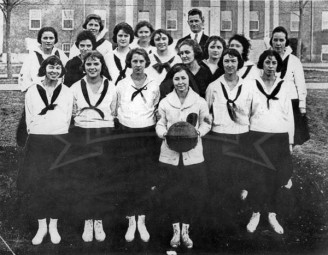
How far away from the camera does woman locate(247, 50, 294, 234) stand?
10.8 ft

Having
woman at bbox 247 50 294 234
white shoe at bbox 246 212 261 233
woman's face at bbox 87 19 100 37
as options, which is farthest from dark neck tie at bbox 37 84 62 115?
white shoe at bbox 246 212 261 233

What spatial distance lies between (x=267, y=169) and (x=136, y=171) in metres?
1.06

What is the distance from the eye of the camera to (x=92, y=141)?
325cm

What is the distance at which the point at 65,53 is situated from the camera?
3.47 meters

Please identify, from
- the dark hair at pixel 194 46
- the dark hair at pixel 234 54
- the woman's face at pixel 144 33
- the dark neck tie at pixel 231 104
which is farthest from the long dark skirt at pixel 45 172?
the dark hair at pixel 234 54

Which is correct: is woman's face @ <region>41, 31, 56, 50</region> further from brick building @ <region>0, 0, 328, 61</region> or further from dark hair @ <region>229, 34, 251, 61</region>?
dark hair @ <region>229, 34, 251, 61</region>

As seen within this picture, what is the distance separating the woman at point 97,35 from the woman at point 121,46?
70 mm

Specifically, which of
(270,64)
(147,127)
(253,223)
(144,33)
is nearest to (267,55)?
(270,64)

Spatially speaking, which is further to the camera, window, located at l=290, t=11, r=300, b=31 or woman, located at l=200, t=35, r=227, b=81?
window, located at l=290, t=11, r=300, b=31

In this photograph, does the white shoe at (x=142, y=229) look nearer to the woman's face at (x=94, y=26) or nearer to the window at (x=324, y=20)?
the woman's face at (x=94, y=26)

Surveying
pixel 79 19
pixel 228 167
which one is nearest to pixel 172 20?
pixel 79 19

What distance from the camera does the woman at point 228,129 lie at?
324 centimetres

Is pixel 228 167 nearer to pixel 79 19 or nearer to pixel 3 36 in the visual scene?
pixel 79 19

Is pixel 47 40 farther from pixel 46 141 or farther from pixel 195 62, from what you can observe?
pixel 195 62
